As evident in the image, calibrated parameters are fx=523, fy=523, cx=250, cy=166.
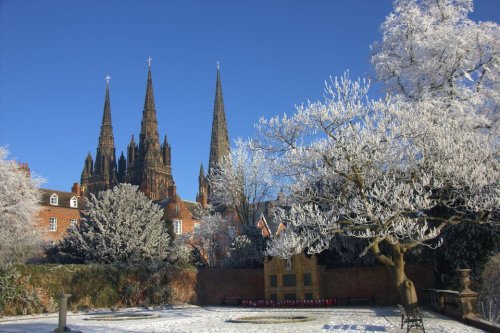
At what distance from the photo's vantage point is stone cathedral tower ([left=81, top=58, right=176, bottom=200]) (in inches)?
4368

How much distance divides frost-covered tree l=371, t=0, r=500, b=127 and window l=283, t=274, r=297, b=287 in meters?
11.1

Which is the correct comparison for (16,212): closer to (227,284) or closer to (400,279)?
(227,284)

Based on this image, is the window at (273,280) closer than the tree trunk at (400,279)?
No

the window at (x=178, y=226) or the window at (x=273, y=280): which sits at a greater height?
the window at (x=178, y=226)

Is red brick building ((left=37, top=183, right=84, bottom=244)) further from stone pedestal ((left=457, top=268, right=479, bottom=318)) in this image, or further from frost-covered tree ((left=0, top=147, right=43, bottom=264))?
stone pedestal ((left=457, top=268, right=479, bottom=318))

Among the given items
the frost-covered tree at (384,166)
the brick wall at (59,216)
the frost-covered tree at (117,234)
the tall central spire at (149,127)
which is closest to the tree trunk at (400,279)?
the frost-covered tree at (384,166)

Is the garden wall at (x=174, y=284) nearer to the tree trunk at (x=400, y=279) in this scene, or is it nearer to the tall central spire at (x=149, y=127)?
the tree trunk at (x=400, y=279)

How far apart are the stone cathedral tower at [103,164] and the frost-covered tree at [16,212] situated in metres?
79.6

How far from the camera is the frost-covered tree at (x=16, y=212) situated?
100ft

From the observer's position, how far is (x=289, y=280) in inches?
1102

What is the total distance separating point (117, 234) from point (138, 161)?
86857 mm

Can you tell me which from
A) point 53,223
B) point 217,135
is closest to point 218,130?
point 217,135

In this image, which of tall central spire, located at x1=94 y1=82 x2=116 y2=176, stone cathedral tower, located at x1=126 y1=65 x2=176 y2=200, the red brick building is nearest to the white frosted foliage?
the red brick building

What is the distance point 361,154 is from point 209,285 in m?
16.8
